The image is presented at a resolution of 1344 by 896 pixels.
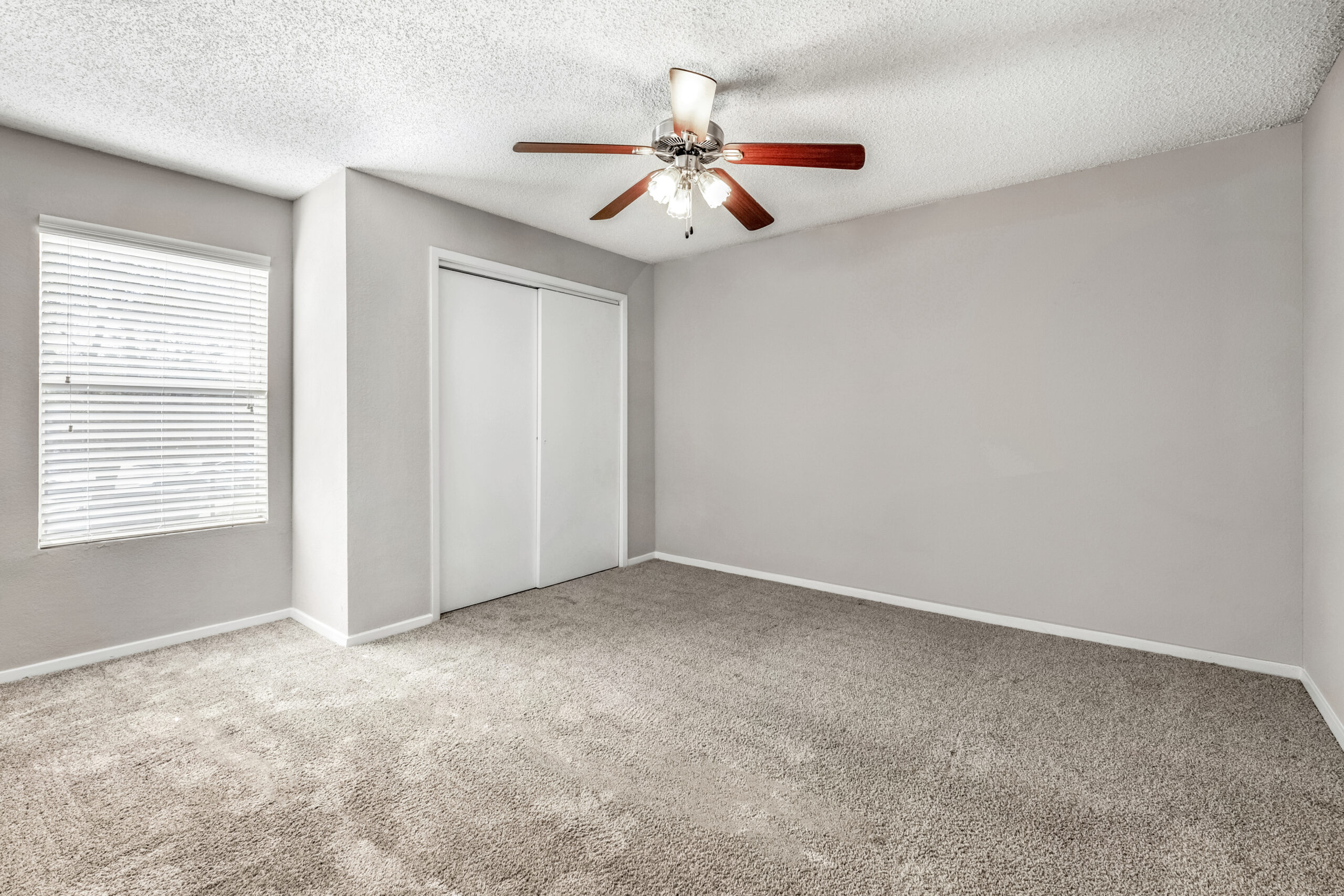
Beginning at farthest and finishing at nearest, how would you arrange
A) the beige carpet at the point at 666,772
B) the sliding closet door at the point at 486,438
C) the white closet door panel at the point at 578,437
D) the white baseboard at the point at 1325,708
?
the white closet door panel at the point at 578,437
the sliding closet door at the point at 486,438
the white baseboard at the point at 1325,708
the beige carpet at the point at 666,772

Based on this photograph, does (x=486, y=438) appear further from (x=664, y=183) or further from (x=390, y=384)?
(x=664, y=183)

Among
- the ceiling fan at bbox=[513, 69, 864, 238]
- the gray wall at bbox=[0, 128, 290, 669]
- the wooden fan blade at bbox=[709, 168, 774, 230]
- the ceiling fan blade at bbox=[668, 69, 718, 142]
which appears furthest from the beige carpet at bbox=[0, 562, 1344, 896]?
the ceiling fan blade at bbox=[668, 69, 718, 142]

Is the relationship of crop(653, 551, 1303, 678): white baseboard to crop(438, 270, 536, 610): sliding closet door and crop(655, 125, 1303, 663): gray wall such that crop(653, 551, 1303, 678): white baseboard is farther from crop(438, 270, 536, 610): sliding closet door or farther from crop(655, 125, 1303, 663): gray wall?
crop(438, 270, 536, 610): sliding closet door

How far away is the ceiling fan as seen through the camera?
2.06 meters

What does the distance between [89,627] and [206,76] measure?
8.35ft

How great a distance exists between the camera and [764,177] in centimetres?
325

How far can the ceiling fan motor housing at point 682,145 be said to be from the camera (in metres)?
2.22

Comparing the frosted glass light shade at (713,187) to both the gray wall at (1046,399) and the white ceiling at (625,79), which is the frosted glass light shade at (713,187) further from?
the gray wall at (1046,399)

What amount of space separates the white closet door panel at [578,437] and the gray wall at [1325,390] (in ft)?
12.4

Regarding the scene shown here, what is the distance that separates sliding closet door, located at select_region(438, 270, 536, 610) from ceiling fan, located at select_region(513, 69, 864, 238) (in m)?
1.63

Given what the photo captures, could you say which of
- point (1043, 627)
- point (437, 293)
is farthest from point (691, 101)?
point (1043, 627)

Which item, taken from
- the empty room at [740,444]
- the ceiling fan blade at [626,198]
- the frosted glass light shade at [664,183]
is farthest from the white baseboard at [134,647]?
the frosted glass light shade at [664,183]

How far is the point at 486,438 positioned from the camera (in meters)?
3.86

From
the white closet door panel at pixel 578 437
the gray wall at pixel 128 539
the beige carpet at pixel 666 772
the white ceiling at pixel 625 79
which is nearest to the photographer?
the beige carpet at pixel 666 772
